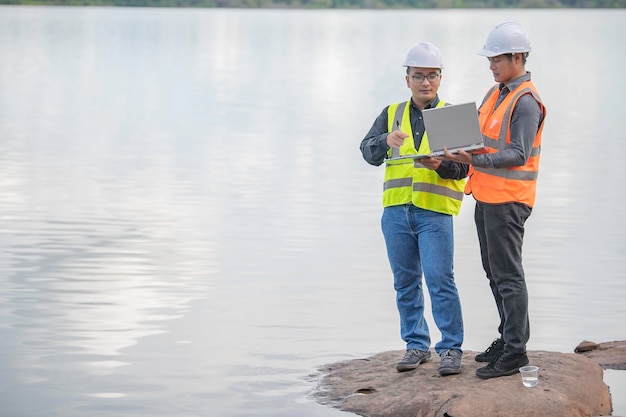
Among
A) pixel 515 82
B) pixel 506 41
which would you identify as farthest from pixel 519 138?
pixel 506 41

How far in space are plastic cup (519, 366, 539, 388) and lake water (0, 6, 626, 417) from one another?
30.6 inches

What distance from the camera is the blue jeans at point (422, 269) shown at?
711 centimetres

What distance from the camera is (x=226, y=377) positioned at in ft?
25.8

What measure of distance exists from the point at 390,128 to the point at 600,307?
10.7 feet

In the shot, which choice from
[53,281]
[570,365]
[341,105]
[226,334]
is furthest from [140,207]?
[341,105]

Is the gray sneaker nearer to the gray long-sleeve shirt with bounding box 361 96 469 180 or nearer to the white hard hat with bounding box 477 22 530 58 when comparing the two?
the gray long-sleeve shirt with bounding box 361 96 469 180

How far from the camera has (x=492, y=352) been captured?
7.24 meters

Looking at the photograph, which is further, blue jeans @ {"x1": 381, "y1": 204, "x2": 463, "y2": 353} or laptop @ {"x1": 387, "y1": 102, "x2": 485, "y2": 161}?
blue jeans @ {"x1": 381, "y1": 204, "x2": 463, "y2": 353}

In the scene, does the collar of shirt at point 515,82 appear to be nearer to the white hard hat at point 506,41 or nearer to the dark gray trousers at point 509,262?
the white hard hat at point 506,41

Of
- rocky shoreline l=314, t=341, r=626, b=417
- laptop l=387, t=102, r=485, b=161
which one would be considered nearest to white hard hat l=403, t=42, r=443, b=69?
laptop l=387, t=102, r=485, b=161

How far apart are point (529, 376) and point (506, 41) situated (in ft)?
5.46

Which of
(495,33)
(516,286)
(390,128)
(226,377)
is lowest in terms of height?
(226,377)

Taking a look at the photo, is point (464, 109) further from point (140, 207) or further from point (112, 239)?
point (140, 207)

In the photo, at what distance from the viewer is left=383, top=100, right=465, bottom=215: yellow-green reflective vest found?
7121 mm
